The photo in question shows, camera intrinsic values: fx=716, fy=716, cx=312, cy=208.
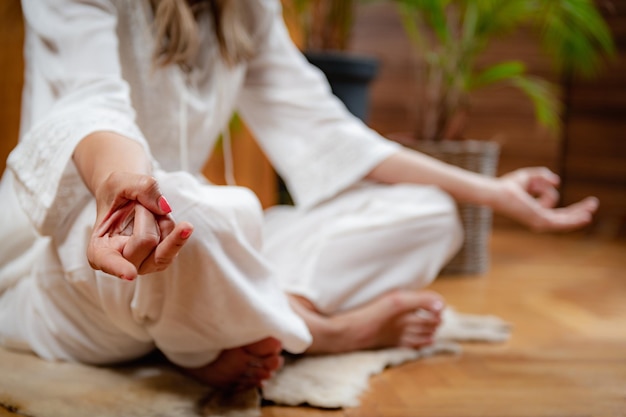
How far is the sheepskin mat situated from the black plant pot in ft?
3.23

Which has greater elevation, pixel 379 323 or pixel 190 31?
pixel 190 31

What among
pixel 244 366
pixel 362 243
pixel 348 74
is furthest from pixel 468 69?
pixel 244 366

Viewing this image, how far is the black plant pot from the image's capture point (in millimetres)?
1806

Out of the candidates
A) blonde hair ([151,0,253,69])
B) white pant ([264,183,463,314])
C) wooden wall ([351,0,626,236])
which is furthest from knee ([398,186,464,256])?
wooden wall ([351,0,626,236])

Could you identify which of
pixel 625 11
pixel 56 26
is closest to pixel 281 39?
pixel 56 26

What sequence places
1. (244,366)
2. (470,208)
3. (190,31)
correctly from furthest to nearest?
(470,208) < (190,31) < (244,366)

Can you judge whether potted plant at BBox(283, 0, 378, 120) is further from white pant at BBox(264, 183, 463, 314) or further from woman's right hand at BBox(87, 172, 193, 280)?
woman's right hand at BBox(87, 172, 193, 280)

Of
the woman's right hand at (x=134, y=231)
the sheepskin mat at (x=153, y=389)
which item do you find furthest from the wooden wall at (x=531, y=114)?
the woman's right hand at (x=134, y=231)

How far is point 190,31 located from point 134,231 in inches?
18.4

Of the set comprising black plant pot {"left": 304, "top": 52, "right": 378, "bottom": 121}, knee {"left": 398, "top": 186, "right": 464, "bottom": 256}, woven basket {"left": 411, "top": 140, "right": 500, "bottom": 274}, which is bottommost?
woven basket {"left": 411, "top": 140, "right": 500, "bottom": 274}

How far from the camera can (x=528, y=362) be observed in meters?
1.03

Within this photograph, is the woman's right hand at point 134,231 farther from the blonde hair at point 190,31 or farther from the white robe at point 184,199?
the blonde hair at point 190,31

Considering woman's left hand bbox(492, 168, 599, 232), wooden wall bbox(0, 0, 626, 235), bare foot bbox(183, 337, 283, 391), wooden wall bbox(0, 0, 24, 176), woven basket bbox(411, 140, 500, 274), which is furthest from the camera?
wooden wall bbox(0, 0, 626, 235)

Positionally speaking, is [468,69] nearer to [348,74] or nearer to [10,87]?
[348,74]
